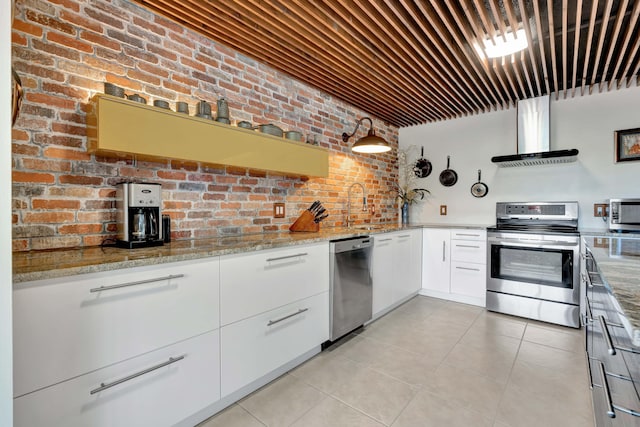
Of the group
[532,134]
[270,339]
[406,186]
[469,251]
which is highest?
[532,134]

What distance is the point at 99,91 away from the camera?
1.69m

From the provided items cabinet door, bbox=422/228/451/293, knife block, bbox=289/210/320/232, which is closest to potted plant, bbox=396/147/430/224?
cabinet door, bbox=422/228/451/293

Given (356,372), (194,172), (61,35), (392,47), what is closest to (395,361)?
(356,372)

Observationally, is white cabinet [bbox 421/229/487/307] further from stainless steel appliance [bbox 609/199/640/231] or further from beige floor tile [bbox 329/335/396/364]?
beige floor tile [bbox 329/335/396/364]

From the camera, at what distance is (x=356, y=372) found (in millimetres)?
2068

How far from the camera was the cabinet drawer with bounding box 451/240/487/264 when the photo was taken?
339cm

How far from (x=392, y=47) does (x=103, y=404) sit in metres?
2.78

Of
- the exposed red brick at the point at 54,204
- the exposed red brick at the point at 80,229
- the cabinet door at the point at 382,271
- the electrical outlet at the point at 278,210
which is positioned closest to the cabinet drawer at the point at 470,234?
the cabinet door at the point at 382,271

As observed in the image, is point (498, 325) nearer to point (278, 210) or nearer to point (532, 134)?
point (532, 134)

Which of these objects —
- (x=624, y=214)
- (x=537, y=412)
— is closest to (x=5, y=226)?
(x=537, y=412)

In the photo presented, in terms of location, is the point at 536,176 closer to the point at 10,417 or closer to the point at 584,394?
the point at 584,394

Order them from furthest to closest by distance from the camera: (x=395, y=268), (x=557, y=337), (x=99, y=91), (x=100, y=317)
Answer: (x=395, y=268) → (x=557, y=337) → (x=99, y=91) → (x=100, y=317)

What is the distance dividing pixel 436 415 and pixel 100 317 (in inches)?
68.1

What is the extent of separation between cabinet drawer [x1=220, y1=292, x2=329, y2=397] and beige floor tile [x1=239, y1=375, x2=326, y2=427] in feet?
0.40
